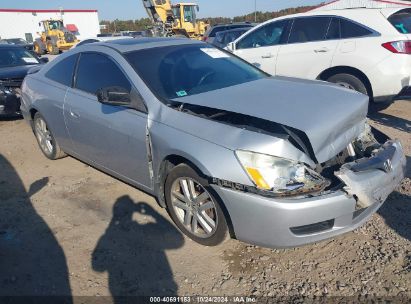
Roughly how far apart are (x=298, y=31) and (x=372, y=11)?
122cm

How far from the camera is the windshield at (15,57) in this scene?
26.5 feet

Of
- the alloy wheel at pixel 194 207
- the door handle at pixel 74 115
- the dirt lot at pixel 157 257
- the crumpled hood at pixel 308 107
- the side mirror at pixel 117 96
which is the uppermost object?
the side mirror at pixel 117 96

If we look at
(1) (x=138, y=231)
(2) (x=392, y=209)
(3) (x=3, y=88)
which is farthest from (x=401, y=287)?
(3) (x=3, y=88)

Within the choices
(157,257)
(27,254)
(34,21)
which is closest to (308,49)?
(157,257)

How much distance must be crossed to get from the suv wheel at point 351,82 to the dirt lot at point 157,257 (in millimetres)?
2481

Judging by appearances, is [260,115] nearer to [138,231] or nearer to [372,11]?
[138,231]

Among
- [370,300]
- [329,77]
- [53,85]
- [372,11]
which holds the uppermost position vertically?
[372,11]

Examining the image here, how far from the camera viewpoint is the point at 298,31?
6.54m

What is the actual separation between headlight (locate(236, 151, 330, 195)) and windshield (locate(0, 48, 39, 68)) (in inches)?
289

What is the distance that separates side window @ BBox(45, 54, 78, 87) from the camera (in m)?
4.22

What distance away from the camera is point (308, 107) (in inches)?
113

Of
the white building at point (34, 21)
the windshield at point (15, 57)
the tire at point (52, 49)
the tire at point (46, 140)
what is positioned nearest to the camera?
the tire at point (46, 140)

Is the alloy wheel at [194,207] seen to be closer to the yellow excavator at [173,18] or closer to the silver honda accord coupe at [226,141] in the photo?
the silver honda accord coupe at [226,141]

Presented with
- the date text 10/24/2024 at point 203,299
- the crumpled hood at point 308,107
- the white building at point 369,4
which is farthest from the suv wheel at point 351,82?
the date text 10/24/2024 at point 203,299
